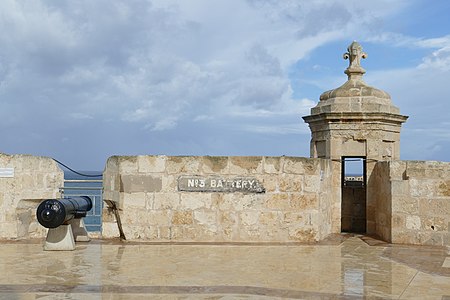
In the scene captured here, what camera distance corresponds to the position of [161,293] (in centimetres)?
578

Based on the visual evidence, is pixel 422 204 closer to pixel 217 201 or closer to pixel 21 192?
pixel 217 201

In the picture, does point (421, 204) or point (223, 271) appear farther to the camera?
point (421, 204)

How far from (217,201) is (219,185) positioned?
282 millimetres

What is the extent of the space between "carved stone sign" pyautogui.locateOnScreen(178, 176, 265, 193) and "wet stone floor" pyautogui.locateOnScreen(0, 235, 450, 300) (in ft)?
3.29

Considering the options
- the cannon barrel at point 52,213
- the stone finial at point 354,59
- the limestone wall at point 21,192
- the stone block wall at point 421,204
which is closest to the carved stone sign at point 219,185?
the cannon barrel at point 52,213

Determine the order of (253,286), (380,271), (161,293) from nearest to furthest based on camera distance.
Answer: (161,293), (253,286), (380,271)

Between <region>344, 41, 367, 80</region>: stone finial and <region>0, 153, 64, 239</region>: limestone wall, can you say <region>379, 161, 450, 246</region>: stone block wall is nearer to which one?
<region>344, 41, 367, 80</region>: stone finial

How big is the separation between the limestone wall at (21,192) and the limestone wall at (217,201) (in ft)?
5.52

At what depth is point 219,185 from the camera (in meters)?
9.80

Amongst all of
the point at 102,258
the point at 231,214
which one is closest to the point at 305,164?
the point at 231,214

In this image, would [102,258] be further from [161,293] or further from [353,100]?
[353,100]

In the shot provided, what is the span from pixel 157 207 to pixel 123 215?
2.03 feet

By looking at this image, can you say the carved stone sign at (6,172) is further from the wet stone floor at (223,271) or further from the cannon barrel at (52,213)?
the cannon barrel at (52,213)

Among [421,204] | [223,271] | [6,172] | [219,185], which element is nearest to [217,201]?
[219,185]
